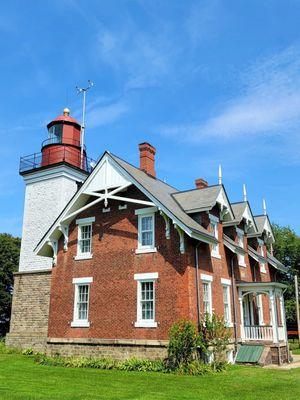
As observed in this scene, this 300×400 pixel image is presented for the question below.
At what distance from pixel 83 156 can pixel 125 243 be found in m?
11.8

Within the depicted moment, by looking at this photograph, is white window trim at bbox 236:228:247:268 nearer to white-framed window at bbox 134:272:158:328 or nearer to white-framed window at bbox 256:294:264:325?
white-framed window at bbox 256:294:264:325

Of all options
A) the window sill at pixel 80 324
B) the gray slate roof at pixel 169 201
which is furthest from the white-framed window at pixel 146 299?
the window sill at pixel 80 324

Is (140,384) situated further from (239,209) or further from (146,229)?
(239,209)

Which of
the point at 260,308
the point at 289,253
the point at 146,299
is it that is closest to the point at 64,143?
the point at 146,299

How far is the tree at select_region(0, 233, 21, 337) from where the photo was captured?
4547 cm

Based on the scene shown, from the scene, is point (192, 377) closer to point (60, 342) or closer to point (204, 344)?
point (204, 344)

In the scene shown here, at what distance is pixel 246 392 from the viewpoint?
12.4m

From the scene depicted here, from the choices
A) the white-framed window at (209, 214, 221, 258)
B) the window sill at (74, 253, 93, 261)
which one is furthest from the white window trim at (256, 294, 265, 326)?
the window sill at (74, 253, 93, 261)

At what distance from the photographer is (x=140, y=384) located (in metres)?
13.6

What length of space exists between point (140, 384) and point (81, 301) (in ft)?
25.3

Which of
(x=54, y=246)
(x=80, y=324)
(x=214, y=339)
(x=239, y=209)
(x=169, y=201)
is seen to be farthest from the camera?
(x=239, y=209)

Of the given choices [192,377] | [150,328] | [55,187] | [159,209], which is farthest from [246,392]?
[55,187]

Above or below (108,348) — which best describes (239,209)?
above

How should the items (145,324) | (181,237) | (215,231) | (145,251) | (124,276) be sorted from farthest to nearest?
(215,231) < (124,276) < (145,251) < (145,324) < (181,237)
